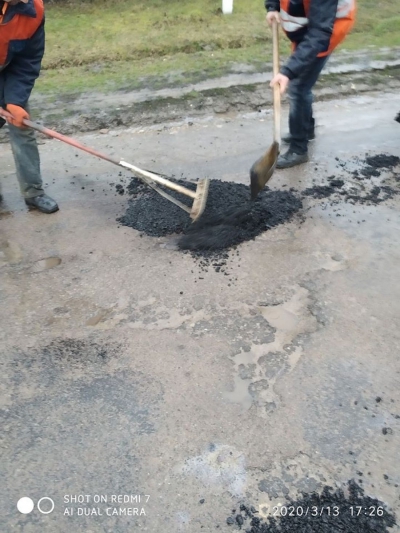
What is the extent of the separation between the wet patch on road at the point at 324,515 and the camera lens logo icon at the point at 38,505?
0.81m

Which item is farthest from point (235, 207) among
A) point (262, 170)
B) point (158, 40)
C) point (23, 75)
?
point (158, 40)

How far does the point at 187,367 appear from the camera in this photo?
2785 millimetres

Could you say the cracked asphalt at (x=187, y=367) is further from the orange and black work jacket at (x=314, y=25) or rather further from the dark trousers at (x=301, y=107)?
the orange and black work jacket at (x=314, y=25)

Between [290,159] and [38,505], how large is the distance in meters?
3.59

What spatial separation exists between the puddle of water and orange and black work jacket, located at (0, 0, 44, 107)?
4.09 feet

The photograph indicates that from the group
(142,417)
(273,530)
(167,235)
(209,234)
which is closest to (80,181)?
(167,235)

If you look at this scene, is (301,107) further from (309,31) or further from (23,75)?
(23,75)

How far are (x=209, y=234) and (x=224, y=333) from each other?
976 millimetres

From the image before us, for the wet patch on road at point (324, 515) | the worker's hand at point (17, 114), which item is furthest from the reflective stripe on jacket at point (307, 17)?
the wet patch on road at point (324, 515)

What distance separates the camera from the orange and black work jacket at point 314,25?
3667 millimetres

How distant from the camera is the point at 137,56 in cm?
687

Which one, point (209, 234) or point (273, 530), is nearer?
point (273, 530)

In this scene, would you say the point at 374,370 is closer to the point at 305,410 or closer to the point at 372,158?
the point at 305,410

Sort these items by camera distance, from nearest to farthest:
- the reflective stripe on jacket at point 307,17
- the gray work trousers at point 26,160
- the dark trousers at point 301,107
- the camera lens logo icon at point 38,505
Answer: the camera lens logo icon at point 38,505 < the reflective stripe on jacket at point 307,17 < the gray work trousers at point 26,160 < the dark trousers at point 301,107
